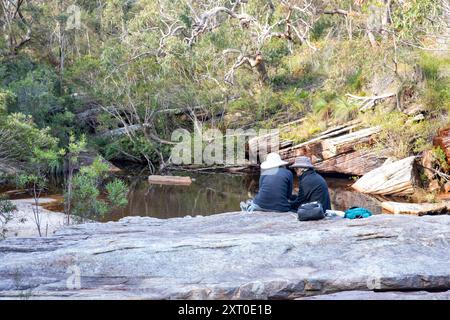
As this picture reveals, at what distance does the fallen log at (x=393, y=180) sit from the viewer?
18.3 m

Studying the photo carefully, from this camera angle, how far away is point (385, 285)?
17.2 ft

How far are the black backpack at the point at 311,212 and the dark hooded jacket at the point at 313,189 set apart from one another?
50 centimetres

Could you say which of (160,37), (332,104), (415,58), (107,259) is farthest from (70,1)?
(107,259)

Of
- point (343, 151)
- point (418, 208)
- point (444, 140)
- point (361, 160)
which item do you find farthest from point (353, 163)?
point (418, 208)

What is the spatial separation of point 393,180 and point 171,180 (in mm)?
8157

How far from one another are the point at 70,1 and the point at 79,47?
13.4 feet

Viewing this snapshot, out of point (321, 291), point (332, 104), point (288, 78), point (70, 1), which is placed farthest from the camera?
point (70, 1)

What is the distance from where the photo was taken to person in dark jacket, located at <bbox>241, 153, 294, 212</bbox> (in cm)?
801

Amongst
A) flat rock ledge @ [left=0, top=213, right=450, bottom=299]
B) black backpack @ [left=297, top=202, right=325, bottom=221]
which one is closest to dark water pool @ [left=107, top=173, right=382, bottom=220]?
black backpack @ [left=297, top=202, right=325, bottom=221]

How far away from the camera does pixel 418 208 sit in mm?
15328

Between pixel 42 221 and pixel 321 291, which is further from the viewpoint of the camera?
pixel 42 221

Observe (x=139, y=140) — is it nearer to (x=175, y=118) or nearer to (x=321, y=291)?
(x=175, y=118)

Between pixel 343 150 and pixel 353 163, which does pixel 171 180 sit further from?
pixel 353 163

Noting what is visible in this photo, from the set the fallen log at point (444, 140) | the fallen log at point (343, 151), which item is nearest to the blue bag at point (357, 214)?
the fallen log at point (444, 140)
